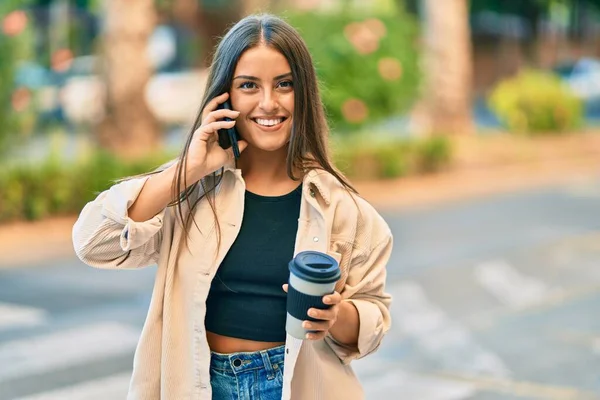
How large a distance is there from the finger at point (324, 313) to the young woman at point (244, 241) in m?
0.17

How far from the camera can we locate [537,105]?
2277 centimetres

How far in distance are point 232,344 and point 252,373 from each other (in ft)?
0.30

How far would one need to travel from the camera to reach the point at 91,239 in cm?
257

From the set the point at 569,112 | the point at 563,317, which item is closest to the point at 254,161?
the point at 563,317

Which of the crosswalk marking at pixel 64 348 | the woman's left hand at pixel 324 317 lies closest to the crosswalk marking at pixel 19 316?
the crosswalk marking at pixel 64 348

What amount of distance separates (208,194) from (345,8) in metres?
13.7

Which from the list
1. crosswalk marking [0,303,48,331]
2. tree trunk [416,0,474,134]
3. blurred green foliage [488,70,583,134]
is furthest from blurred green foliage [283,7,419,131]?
crosswalk marking [0,303,48,331]

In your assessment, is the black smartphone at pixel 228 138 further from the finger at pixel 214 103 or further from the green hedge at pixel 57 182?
the green hedge at pixel 57 182

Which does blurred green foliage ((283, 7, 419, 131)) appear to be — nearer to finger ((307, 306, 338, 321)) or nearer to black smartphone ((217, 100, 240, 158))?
black smartphone ((217, 100, 240, 158))

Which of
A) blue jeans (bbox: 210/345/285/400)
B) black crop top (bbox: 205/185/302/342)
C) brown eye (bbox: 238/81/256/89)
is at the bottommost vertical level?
blue jeans (bbox: 210/345/285/400)

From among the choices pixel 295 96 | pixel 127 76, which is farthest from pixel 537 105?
pixel 295 96

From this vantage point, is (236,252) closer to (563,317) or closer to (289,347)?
(289,347)

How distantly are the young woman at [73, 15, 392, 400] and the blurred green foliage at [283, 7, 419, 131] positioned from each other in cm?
1230

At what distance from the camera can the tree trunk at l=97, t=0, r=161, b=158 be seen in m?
14.6
